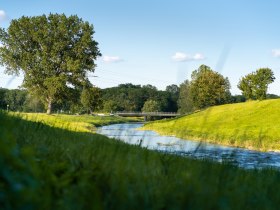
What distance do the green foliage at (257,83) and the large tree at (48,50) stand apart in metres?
32.4

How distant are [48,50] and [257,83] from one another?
41.8 metres

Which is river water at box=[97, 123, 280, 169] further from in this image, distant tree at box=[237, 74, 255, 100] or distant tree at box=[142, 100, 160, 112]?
distant tree at box=[142, 100, 160, 112]

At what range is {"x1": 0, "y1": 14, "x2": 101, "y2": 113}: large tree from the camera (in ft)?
190

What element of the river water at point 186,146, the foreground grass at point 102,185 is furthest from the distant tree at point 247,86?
the foreground grass at point 102,185

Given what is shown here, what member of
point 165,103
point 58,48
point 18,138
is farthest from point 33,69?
point 165,103

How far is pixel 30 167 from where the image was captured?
8.95 feet

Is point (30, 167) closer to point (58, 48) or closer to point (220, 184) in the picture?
point (220, 184)

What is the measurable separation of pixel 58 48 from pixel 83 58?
4172 millimetres

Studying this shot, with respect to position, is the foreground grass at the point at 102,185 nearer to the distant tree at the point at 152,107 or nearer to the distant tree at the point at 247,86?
the distant tree at the point at 247,86

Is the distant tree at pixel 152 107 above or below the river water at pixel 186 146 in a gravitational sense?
above

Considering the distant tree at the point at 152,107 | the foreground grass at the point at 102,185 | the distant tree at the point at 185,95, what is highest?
the distant tree at the point at 152,107

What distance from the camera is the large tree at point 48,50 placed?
2282 inches

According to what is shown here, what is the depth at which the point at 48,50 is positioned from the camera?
194ft

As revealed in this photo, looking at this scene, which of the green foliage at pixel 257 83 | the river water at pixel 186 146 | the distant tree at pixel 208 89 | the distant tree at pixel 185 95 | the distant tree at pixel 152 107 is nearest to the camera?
the river water at pixel 186 146
